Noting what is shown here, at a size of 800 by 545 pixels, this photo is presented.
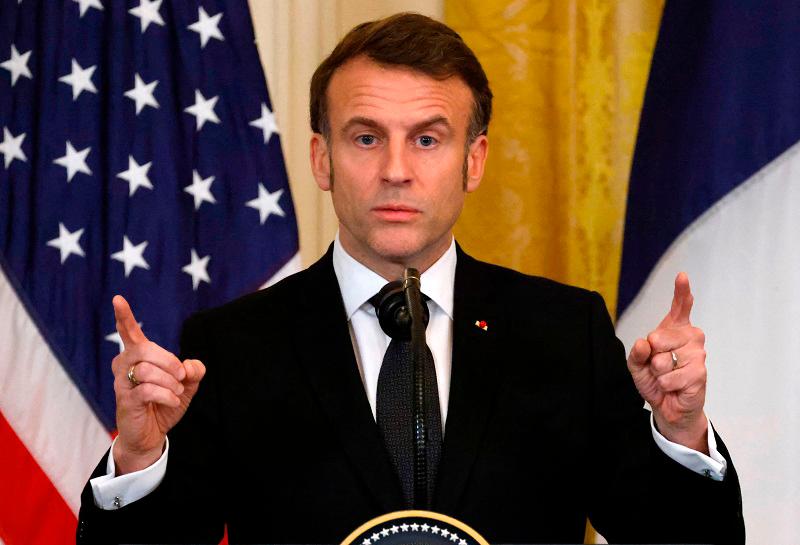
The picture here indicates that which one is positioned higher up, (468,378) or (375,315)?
(375,315)

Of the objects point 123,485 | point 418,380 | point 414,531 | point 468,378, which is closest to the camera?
point 414,531

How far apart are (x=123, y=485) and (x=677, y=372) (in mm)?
929

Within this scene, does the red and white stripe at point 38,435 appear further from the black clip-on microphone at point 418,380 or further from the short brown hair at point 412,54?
the black clip-on microphone at point 418,380

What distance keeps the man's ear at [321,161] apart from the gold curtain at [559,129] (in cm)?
104

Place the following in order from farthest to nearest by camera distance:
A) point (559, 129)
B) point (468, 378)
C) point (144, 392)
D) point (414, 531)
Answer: point (559, 129) < point (468, 378) < point (144, 392) < point (414, 531)

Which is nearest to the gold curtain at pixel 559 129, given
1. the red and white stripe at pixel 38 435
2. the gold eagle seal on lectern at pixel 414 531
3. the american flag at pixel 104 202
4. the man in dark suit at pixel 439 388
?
the american flag at pixel 104 202

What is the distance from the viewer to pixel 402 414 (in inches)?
77.5

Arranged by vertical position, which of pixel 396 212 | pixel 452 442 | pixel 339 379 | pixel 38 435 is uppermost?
pixel 396 212

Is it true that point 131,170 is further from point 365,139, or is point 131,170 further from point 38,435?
point 365,139

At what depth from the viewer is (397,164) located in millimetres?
2062

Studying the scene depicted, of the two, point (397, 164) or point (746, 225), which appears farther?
point (746, 225)

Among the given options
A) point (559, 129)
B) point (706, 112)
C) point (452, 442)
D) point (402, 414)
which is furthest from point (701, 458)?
point (559, 129)

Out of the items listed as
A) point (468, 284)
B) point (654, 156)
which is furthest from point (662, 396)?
point (654, 156)

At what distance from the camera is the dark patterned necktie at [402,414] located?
1903mm
